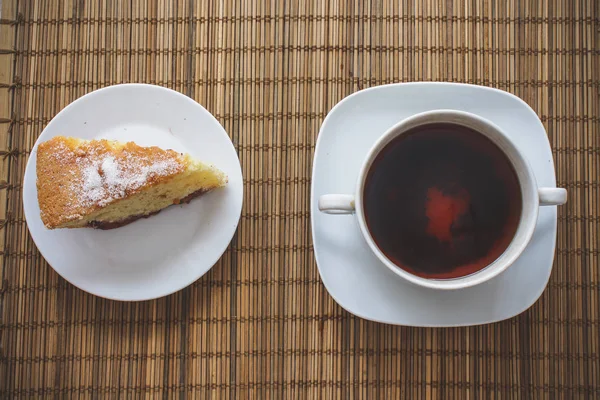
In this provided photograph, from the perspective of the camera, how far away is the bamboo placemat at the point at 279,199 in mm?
1146

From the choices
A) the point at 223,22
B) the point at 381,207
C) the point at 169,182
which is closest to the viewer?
the point at 381,207

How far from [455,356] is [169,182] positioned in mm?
701

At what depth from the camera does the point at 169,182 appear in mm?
1061

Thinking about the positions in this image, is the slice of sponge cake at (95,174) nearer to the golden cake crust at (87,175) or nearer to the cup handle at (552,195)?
the golden cake crust at (87,175)

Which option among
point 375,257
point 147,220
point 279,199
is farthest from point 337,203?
point 147,220

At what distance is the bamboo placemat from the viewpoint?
3.76 feet

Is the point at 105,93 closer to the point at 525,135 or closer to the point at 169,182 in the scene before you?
the point at 169,182

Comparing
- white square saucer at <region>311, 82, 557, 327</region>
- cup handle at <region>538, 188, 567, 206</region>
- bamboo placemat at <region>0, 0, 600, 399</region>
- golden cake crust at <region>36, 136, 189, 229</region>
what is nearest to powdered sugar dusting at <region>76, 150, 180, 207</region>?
golden cake crust at <region>36, 136, 189, 229</region>

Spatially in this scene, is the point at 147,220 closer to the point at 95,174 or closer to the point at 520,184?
the point at 95,174

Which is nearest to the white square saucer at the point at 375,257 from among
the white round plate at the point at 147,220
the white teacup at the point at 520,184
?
the white teacup at the point at 520,184

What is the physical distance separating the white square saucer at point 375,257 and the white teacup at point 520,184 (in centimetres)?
9

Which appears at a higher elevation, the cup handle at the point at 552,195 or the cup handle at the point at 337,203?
the cup handle at the point at 552,195

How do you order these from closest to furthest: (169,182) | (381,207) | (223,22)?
1. (381,207)
2. (169,182)
3. (223,22)

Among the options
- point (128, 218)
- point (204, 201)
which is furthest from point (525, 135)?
point (128, 218)
